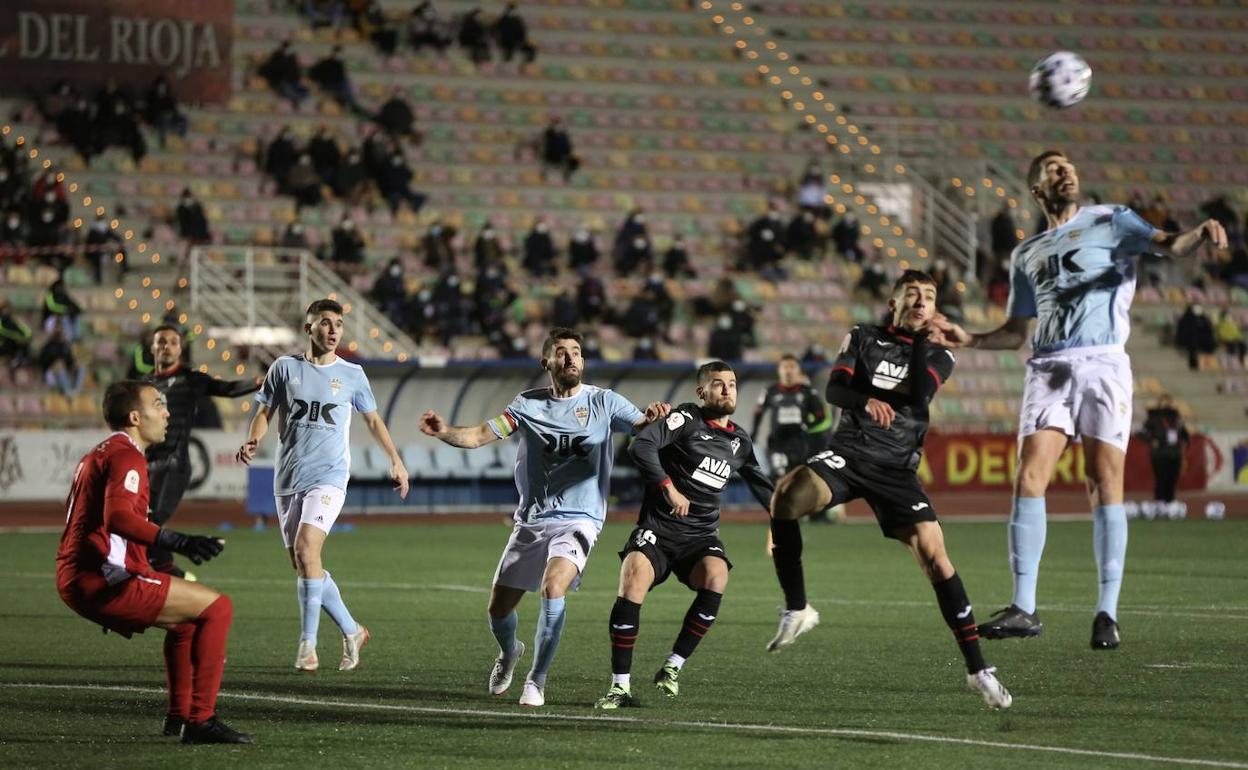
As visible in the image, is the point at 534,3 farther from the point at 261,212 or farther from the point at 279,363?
the point at 279,363

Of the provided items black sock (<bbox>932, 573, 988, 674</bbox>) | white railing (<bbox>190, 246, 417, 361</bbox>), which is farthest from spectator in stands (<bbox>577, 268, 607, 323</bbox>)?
black sock (<bbox>932, 573, 988, 674</bbox>)

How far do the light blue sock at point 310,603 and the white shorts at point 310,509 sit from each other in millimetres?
301

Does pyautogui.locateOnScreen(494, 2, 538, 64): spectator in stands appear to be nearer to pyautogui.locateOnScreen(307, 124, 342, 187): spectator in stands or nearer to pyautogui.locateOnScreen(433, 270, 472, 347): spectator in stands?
pyautogui.locateOnScreen(307, 124, 342, 187): spectator in stands

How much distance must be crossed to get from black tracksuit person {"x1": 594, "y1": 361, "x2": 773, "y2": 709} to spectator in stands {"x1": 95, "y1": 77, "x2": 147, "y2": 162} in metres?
27.3

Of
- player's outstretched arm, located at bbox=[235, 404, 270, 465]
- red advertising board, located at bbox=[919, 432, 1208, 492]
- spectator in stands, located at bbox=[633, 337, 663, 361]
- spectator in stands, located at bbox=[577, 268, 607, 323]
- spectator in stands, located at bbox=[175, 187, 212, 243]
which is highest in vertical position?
spectator in stands, located at bbox=[175, 187, 212, 243]

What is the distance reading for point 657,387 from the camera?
3008cm

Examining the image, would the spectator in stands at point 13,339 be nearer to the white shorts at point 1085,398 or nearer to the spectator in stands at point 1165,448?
the spectator in stands at point 1165,448

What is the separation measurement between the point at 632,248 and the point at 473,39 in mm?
7059

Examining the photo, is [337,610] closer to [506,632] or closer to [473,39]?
[506,632]

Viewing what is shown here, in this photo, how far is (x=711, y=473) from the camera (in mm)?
9852

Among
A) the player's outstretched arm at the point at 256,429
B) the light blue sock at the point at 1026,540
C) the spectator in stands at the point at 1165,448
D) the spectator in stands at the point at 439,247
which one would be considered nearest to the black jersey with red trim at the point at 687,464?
the light blue sock at the point at 1026,540

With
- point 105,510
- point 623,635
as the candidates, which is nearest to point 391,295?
point 623,635

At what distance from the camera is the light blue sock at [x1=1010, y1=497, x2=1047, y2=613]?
9789 mm

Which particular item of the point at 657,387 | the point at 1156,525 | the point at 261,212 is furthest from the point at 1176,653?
the point at 261,212
